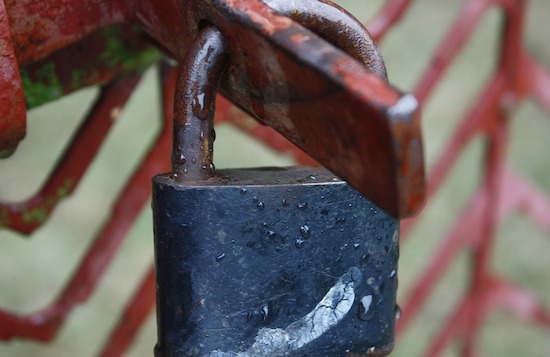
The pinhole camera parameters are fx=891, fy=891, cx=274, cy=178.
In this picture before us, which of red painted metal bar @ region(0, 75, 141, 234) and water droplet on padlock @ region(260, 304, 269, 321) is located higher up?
water droplet on padlock @ region(260, 304, 269, 321)

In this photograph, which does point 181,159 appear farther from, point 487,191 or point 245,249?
point 487,191

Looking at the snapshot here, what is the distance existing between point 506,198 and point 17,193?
1.46 metres

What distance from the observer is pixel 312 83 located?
436mm

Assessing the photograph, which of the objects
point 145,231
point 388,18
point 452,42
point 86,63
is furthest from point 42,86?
point 145,231

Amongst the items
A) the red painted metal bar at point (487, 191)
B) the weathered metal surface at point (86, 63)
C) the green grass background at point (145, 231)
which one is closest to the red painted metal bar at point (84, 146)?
the weathered metal surface at point (86, 63)

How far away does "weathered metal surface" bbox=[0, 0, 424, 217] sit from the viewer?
0.40 meters

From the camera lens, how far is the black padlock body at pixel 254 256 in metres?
0.53

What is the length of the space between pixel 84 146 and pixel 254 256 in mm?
405

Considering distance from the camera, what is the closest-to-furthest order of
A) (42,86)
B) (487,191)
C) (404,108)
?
1. (404,108)
2. (42,86)
3. (487,191)

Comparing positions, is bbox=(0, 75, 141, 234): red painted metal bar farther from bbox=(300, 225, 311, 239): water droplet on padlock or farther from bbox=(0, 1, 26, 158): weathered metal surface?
bbox=(300, 225, 311, 239): water droplet on padlock

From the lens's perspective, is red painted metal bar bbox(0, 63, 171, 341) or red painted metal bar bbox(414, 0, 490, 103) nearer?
red painted metal bar bbox(0, 63, 171, 341)

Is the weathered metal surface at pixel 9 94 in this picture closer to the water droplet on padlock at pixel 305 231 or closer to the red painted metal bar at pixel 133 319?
the water droplet on padlock at pixel 305 231

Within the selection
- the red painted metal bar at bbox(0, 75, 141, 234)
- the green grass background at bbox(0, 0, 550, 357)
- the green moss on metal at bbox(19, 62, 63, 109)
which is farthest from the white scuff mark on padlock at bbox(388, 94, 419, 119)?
the green grass background at bbox(0, 0, 550, 357)

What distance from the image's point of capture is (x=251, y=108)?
52cm
